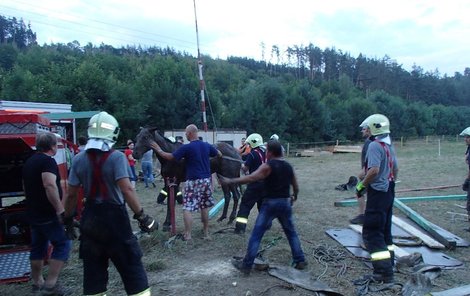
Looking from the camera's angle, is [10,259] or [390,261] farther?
[10,259]

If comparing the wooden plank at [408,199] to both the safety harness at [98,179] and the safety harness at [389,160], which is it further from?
the safety harness at [98,179]

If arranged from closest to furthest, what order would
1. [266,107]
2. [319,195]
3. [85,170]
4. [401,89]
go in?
[85,170]
[319,195]
[266,107]
[401,89]

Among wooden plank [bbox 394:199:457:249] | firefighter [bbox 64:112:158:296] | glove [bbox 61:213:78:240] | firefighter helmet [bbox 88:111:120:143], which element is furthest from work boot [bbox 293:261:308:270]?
firefighter helmet [bbox 88:111:120:143]

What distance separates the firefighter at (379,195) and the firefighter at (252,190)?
86.6 inches

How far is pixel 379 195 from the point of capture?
5078 millimetres

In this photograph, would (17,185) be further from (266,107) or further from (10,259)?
(266,107)

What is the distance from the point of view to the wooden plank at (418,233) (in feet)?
21.6

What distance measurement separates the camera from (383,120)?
518 centimetres

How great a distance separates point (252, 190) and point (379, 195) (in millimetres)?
2502

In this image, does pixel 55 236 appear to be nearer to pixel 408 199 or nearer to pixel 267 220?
pixel 267 220

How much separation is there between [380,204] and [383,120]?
1111 mm

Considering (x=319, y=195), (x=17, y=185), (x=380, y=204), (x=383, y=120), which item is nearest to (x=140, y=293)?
(x=380, y=204)

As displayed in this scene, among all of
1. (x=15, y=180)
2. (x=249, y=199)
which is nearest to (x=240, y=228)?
(x=249, y=199)

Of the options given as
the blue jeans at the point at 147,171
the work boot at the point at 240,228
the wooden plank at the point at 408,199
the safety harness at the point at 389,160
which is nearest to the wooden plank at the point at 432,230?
the wooden plank at the point at 408,199
